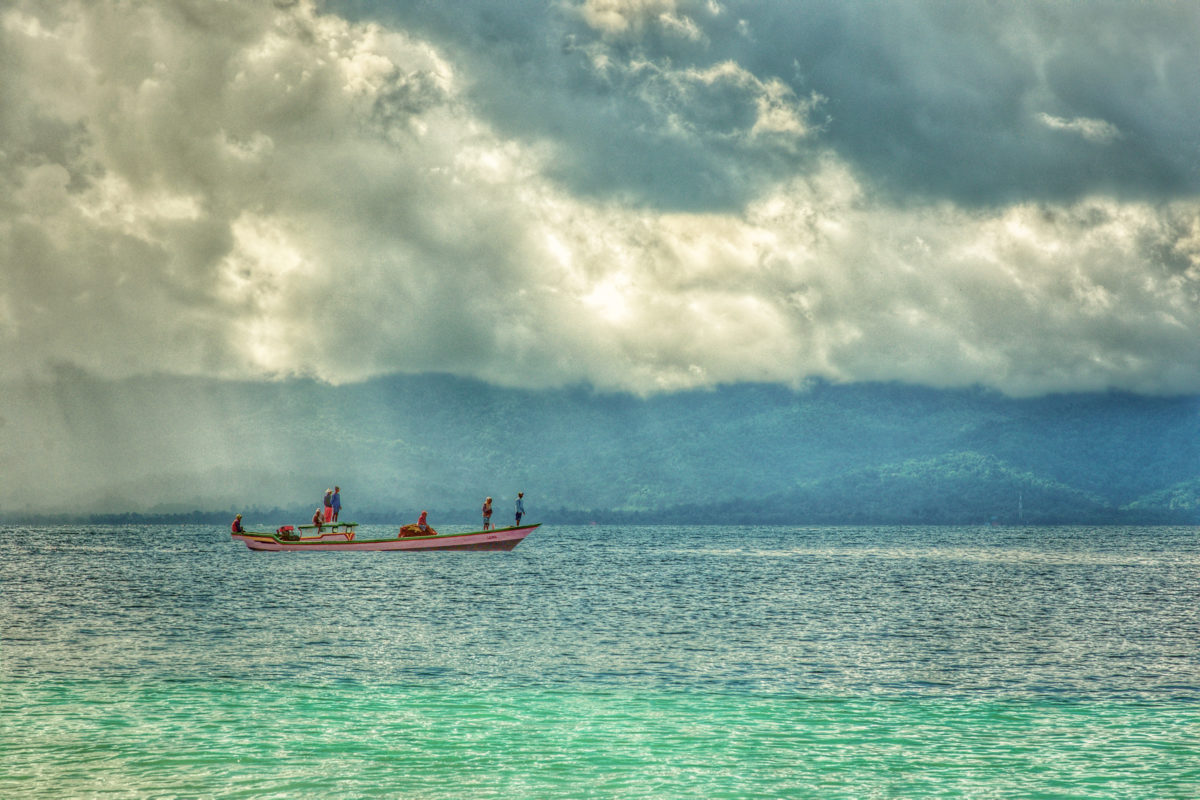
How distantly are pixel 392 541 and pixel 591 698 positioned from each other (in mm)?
70438

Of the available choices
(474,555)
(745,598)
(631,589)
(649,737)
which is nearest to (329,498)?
(474,555)

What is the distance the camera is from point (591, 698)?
30.1 metres

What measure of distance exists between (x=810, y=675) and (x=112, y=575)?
74.1 m

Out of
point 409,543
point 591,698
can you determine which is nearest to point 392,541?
point 409,543

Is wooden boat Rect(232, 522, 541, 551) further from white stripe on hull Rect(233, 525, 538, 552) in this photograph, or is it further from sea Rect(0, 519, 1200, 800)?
sea Rect(0, 519, 1200, 800)

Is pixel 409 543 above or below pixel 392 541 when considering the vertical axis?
below

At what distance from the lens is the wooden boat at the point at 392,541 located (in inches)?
3824

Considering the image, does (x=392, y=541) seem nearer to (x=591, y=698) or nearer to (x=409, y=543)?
(x=409, y=543)

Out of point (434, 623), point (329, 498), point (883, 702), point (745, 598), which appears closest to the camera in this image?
point (883, 702)

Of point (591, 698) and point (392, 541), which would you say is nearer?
point (591, 698)

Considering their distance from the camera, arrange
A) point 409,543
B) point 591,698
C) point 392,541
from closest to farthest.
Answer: point 591,698 → point 409,543 → point 392,541

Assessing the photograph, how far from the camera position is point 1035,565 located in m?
122

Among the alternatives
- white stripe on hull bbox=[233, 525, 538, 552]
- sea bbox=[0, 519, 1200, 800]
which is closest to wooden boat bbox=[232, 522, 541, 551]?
white stripe on hull bbox=[233, 525, 538, 552]

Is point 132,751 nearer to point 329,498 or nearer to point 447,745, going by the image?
point 447,745
